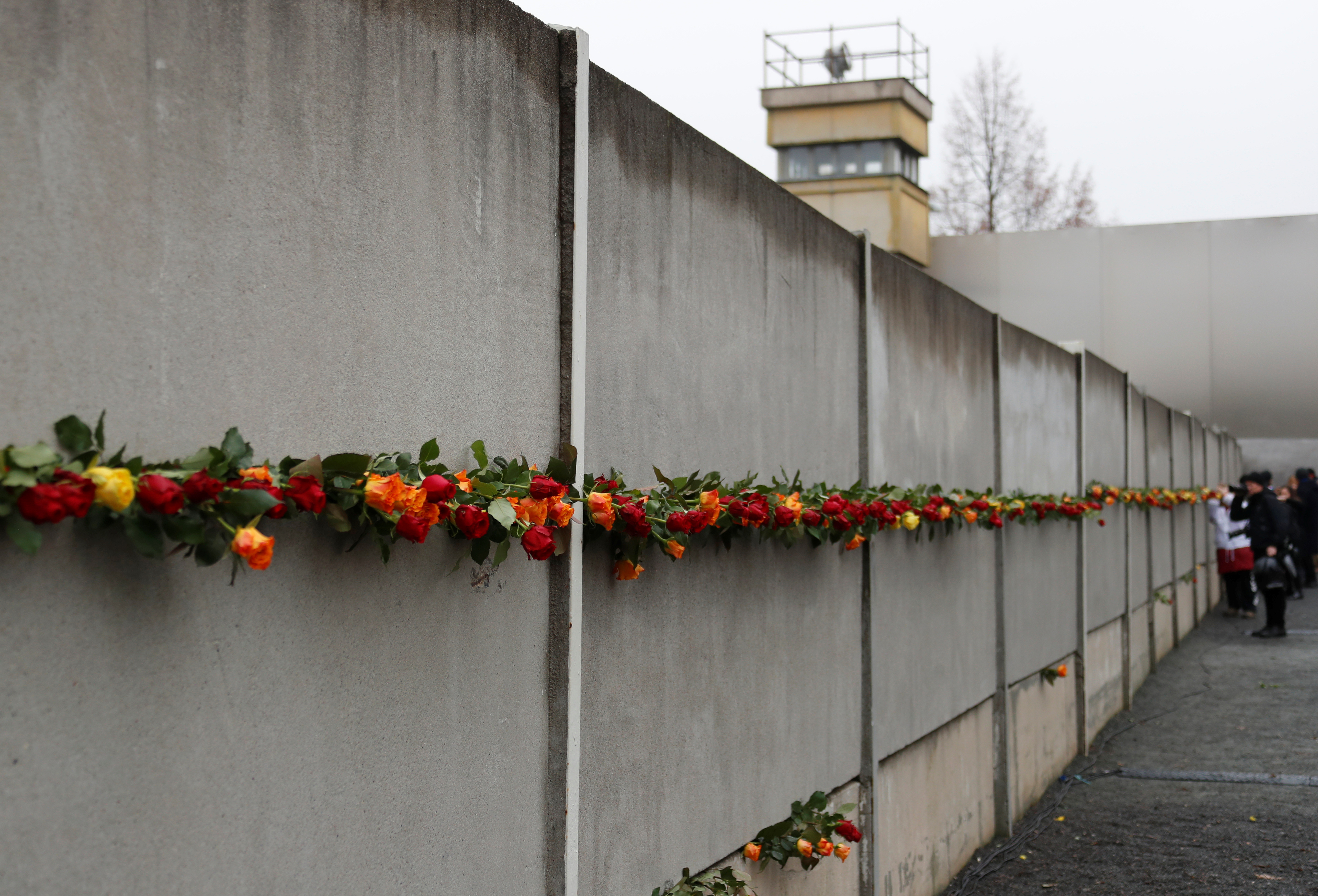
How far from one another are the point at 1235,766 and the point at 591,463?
683 centimetres

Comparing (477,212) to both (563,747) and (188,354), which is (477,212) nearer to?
(188,354)

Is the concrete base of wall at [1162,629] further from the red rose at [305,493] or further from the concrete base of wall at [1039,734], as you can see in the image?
the red rose at [305,493]

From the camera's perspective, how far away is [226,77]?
192 centimetres

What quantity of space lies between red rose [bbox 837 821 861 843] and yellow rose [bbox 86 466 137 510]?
9.56 ft

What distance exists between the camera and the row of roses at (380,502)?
1.58 meters

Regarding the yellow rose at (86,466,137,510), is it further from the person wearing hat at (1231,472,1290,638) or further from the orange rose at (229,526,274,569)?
the person wearing hat at (1231,472,1290,638)

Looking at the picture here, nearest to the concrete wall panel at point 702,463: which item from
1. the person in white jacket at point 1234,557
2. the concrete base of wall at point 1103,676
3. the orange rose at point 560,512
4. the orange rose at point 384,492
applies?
the orange rose at point 560,512

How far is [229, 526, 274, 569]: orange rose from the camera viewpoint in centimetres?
169

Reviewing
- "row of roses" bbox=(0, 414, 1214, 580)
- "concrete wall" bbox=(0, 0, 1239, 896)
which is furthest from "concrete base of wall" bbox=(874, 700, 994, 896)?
"row of roses" bbox=(0, 414, 1214, 580)

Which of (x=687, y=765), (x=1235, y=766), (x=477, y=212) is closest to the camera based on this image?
(x=477, y=212)

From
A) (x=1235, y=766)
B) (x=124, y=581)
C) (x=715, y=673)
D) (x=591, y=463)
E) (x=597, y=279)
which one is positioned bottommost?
(x=1235, y=766)

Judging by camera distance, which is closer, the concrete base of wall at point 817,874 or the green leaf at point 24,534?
the green leaf at point 24,534

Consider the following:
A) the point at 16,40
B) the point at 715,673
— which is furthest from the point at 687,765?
the point at 16,40

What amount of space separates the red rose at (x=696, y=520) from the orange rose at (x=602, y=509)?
25cm
